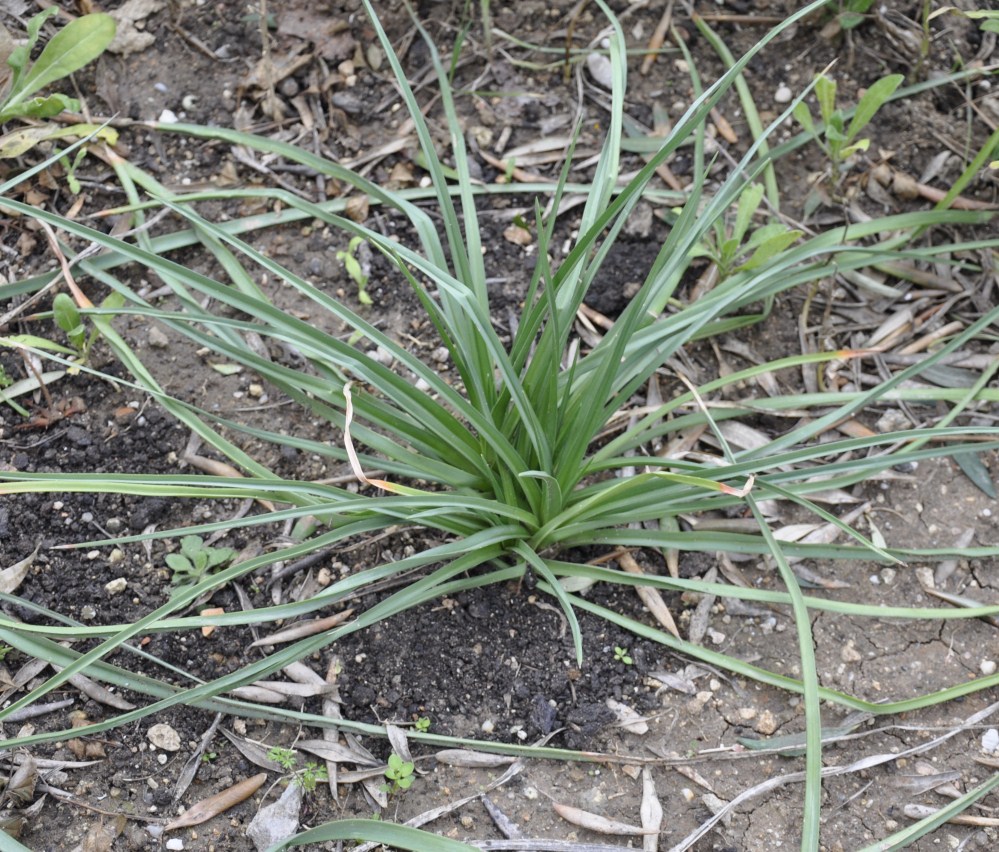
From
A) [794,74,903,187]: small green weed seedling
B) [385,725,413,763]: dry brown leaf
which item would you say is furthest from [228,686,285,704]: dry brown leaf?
[794,74,903,187]: small green weed seedling

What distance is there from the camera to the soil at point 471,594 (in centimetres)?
172

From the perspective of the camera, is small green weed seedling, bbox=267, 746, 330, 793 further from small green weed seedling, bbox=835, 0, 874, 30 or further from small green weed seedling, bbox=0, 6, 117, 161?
small green weed seedling, bbox=835, 0, 874, 30

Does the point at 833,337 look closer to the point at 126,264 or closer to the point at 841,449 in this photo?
the point at 841,449

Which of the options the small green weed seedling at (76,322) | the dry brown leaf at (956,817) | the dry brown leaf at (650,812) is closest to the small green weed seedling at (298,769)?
the dry brown leaf at (650,812)

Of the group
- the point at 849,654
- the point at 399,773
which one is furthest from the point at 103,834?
the point at 849,654

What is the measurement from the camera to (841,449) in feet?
5.62

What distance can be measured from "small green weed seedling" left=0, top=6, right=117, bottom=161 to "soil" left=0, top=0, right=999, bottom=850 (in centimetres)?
15

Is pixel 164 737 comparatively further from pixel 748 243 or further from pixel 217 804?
Result: pixel 748 243

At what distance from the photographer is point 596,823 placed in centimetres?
168

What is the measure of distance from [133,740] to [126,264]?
45.1 inches

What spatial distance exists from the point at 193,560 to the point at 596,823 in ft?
3.14

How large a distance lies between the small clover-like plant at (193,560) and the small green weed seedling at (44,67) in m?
1.11

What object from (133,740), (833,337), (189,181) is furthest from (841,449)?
(189,181)

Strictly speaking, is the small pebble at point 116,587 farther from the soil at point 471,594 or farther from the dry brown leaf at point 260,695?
the dry brown leaf at point 260,695
